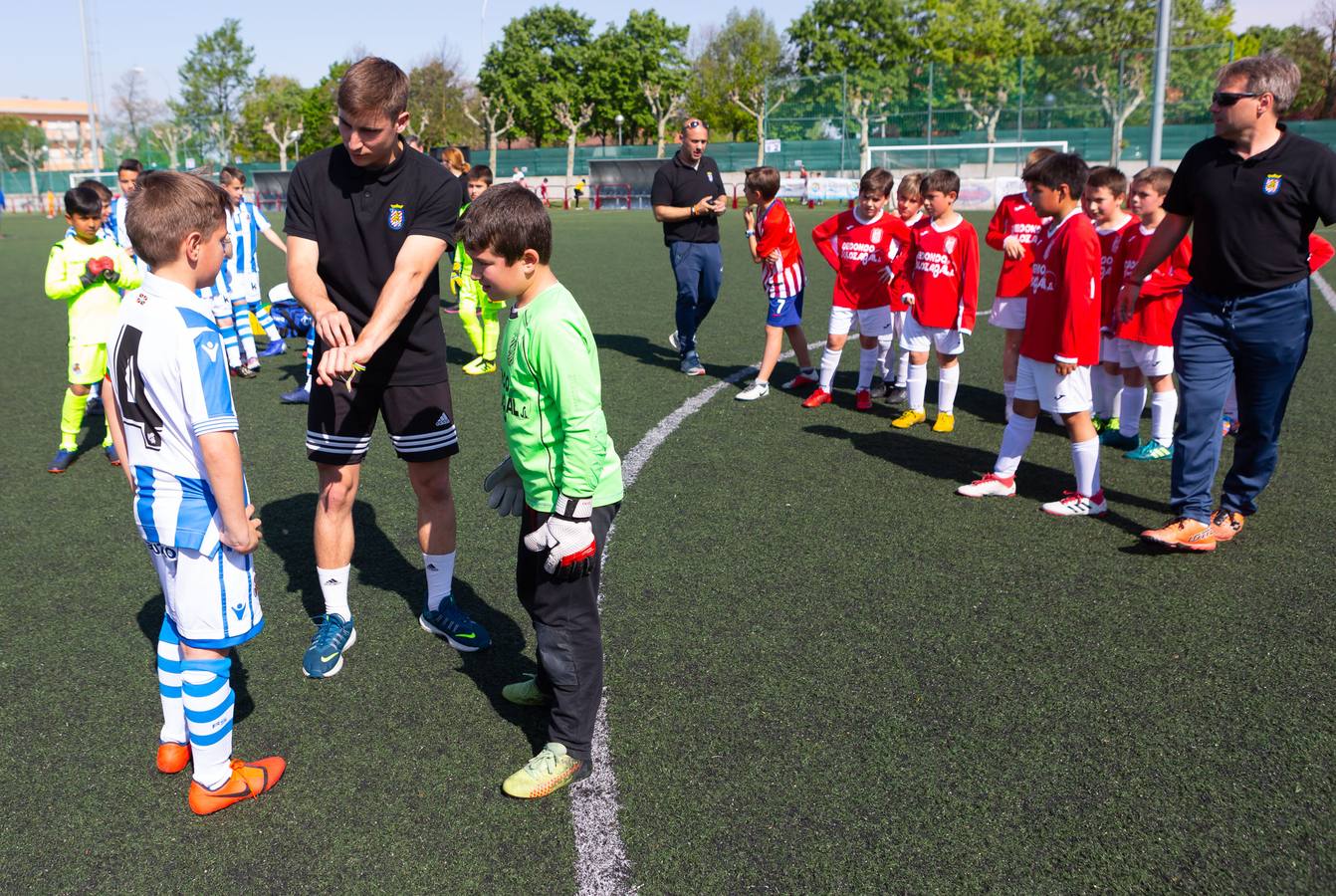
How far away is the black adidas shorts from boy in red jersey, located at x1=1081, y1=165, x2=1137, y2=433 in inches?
171

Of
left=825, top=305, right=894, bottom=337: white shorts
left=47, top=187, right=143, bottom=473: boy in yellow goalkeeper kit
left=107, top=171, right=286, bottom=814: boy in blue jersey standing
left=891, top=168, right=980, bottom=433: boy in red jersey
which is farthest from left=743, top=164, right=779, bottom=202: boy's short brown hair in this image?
left=107, top=171, right=286, bottom=814: boy in blue jersey standing

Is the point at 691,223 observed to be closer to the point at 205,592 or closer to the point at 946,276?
the point at 946,276

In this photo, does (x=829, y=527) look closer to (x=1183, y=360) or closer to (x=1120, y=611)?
(x=1120, y=611)

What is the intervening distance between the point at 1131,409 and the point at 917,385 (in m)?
1.53

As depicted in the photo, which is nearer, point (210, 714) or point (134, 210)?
point (134, 210)

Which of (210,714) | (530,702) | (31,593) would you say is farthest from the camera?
(31,593)

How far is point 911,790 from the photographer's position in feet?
9.95

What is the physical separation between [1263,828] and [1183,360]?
2.73 metres

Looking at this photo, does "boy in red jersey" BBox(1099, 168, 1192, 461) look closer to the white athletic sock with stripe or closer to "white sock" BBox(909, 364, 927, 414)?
"white sock" BBox(909, 364, 927, 414)

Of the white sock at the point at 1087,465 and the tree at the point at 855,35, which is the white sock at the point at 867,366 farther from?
the tree at the point at 855,35

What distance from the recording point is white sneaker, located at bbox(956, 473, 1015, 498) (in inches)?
229

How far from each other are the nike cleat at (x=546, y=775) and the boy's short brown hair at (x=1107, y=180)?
5.06m

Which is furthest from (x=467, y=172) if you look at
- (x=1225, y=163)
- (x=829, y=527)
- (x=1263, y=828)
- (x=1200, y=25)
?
(x=1200, y=25)

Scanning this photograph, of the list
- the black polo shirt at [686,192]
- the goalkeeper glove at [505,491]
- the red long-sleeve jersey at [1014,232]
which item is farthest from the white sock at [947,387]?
the goalkeeper glove at [505,491]
